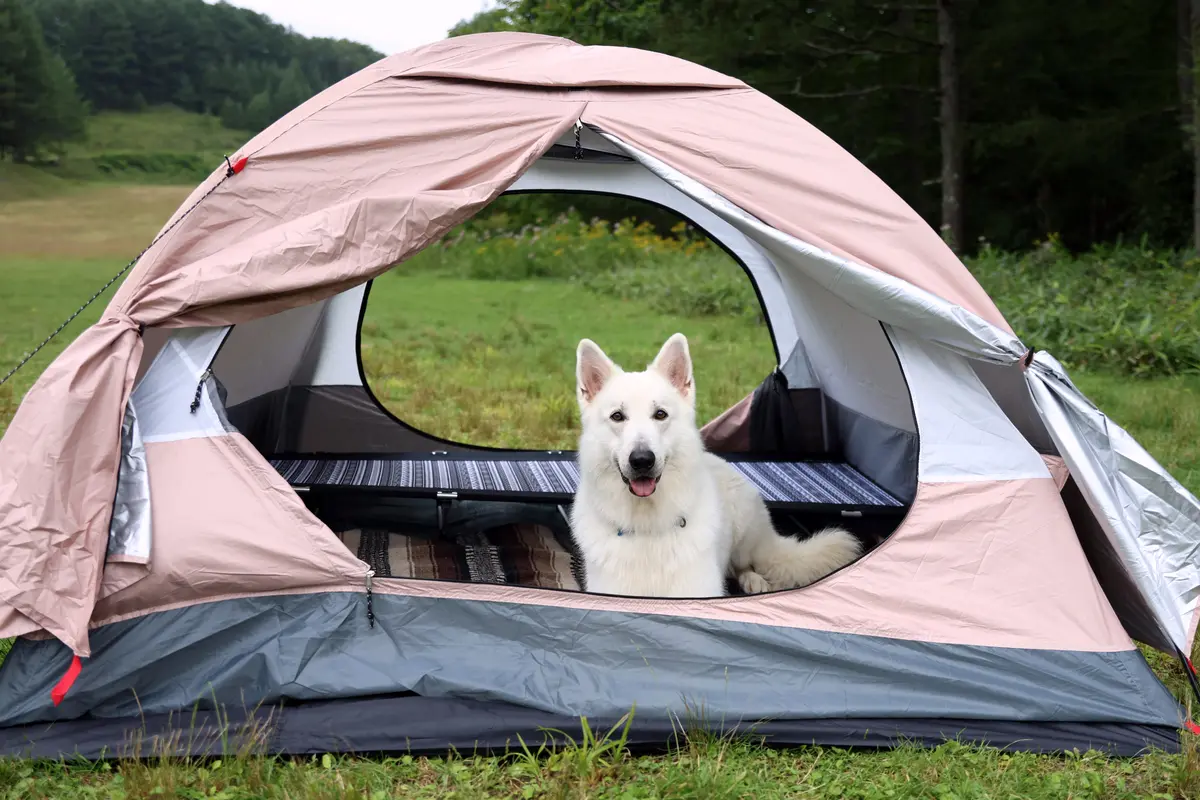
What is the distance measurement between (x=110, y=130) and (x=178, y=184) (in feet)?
4.11

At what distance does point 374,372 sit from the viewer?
845 centimetres

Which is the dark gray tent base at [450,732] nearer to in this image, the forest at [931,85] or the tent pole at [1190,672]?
the tent pole at [1190,672]

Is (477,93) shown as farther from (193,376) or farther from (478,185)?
(193,376)

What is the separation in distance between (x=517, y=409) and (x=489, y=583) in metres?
3.99

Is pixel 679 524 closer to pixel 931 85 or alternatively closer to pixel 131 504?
pixel 131 504

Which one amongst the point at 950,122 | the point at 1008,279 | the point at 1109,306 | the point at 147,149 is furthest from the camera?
the point at 147,149

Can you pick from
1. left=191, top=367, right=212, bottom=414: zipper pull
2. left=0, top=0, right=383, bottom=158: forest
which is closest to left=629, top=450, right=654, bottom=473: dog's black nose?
left=191, top=367, right=212, bottom=414: zipper pull

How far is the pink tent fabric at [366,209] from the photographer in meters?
2.65

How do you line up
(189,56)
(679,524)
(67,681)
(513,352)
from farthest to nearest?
(189,56) < (513,352) < (679,524) < (67,681)

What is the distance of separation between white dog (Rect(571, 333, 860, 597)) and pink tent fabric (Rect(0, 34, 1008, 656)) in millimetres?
604

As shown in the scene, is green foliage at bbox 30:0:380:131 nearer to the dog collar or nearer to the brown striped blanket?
the brown striped blanket

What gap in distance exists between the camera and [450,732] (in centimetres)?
Answer: 276

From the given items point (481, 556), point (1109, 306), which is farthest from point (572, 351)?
point (481, 556)

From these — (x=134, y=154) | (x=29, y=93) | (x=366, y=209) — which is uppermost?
(x=29, y=93)
